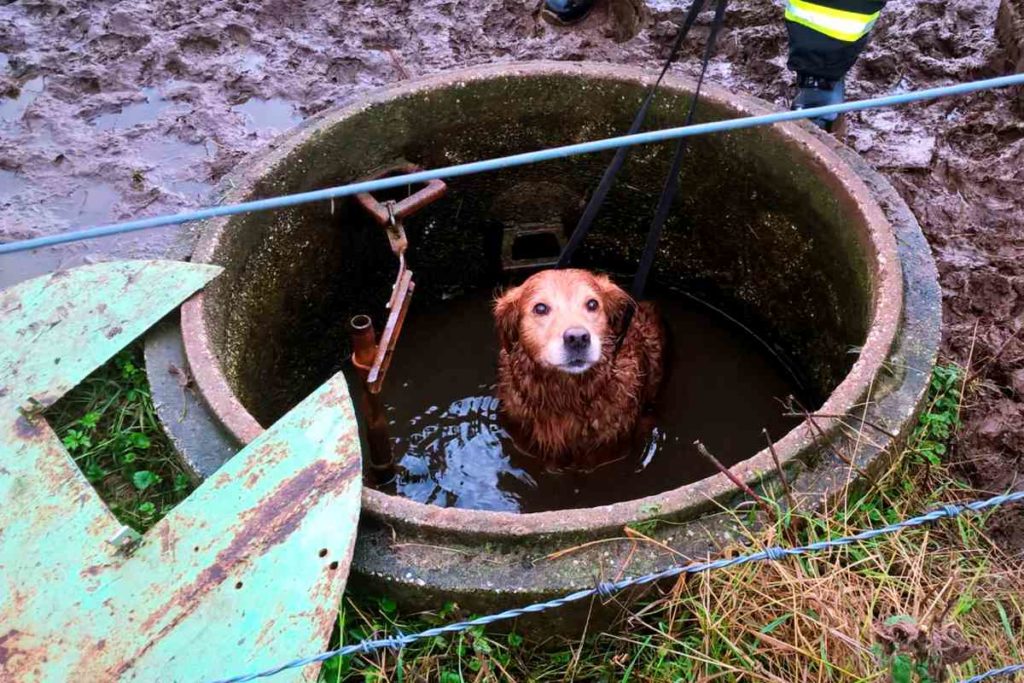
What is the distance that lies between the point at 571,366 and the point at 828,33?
6.81ft

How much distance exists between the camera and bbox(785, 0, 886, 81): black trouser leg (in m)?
3.77

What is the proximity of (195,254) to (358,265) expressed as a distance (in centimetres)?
129

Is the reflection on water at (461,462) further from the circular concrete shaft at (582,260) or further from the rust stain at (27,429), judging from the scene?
the rust stain at (27,429)

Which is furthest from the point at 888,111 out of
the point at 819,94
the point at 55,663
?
the point at 55,663

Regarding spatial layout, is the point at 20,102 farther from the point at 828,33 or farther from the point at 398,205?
the point at 828,33

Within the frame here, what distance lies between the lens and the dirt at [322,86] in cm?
438

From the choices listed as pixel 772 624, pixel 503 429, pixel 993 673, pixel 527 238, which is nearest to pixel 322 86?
pixel 527 238

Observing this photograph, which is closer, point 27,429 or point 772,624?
point 772,624

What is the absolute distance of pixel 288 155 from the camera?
3656mm

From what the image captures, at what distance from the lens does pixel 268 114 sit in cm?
507

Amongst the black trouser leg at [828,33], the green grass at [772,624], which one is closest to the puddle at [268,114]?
the black trouser leg at [828,33]

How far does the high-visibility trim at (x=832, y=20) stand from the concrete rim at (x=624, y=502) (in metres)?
0.52

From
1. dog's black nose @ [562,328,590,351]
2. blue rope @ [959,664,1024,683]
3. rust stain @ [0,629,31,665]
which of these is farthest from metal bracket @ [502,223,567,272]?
rust stain @ [0,629,31,665]

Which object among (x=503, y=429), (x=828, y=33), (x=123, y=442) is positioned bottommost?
(x=503, y=429)
